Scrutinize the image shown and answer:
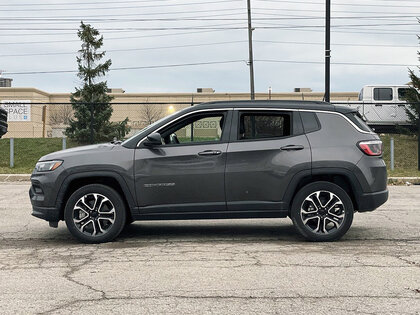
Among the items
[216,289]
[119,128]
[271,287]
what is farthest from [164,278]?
[119,128]

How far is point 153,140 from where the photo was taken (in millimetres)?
6453

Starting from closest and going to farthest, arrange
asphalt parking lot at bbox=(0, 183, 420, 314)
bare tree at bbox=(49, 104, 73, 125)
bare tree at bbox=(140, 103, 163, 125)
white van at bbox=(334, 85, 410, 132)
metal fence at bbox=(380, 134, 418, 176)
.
Result: asphalt parking lot at bbox=(0, 183, 420, 314) < metal fence at bbox=(380, 134, 418, 176) < white van at bbox=(334, 85, 410, 132) < bare tree at bbox=(140, 103, 163, 125) < bare tree at bbox=(49, 104, 73, 125)

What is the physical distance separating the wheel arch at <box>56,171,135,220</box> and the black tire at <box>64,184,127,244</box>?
0.37 feet

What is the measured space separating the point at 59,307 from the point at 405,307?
2687mm

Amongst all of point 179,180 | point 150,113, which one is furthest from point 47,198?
point 150,113

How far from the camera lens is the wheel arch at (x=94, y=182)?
6488 millimetres

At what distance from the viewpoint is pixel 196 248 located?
6.31 metres

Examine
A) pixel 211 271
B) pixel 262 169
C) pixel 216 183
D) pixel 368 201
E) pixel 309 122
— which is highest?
pixel 309 122

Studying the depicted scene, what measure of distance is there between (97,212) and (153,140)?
1.13 metres

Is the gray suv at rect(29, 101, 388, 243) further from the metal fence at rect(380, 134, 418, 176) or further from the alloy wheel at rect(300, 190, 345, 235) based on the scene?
the metal fence at rect(380, 134, 418, 176)

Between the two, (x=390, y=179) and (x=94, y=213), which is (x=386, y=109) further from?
(x=94, y=213)

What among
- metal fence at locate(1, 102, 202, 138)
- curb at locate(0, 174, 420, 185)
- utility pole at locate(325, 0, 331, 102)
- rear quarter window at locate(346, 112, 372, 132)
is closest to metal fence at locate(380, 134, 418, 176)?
curb at locate(0, 174, 420, 185)

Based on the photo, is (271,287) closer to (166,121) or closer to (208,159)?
(208,159)

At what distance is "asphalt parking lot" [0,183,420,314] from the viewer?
4.18 m
